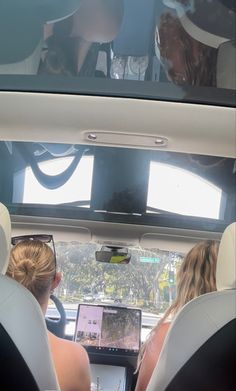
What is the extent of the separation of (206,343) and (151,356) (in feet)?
2.33

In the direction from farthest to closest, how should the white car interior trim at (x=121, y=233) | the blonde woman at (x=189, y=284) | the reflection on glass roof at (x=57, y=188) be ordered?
the white car interior trim at (x=121, y=233) → the reflection on glass roof at (x=57, y=188) → the blonde woman at (x=189, y=284)

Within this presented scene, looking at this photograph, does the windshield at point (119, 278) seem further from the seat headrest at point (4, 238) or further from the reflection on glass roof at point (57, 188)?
the seat headrest at point (4, 238)

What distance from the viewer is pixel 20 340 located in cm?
134

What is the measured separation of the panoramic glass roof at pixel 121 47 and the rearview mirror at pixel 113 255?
50.1 inches

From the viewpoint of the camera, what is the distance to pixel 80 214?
7.89 feet

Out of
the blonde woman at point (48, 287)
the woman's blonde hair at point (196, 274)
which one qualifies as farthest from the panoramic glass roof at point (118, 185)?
the blonde woman at point (48, 287)

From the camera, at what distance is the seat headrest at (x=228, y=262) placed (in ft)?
4.37

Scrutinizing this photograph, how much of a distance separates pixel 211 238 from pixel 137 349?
90 centimetres

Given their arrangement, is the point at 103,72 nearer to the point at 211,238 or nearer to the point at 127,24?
the point at 127,24

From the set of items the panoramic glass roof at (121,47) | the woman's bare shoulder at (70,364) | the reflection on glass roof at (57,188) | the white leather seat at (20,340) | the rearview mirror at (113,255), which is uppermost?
the panoramic glass roof at (121,47)

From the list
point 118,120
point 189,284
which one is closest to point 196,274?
point 189,284

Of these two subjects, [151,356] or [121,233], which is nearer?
[151,356]

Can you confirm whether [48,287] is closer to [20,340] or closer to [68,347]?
[68,347]

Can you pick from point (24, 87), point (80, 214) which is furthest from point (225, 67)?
point (80, 214)
